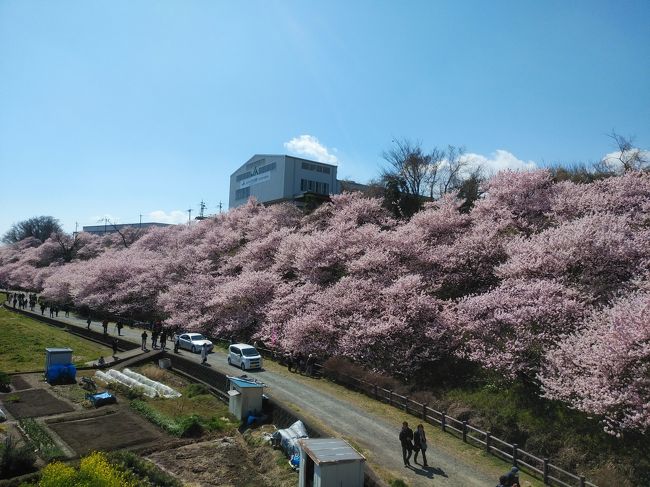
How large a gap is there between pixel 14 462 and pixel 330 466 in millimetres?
10824

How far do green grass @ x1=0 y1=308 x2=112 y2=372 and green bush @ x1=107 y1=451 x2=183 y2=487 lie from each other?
19603mm

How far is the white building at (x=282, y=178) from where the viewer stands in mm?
70812

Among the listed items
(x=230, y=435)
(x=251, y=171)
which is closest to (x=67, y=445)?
(x=230, y=435)

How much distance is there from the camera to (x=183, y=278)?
53438 mm

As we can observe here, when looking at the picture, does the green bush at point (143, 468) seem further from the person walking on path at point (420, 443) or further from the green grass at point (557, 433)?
the green grass at point (557, 433)

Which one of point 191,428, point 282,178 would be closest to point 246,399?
point 191,428

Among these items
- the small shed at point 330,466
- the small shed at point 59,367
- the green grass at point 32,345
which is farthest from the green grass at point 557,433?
the green grass at point 32,345

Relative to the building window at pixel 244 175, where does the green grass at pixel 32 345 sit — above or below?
below

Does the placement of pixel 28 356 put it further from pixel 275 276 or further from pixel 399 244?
pixel 399 244

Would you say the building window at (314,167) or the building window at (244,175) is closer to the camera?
the building window at (314,167)

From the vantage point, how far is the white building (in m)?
70.8

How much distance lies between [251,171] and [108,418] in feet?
199

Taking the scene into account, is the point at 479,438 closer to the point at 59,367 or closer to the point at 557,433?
the point at 557,433

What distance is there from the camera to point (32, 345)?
4000 cm
